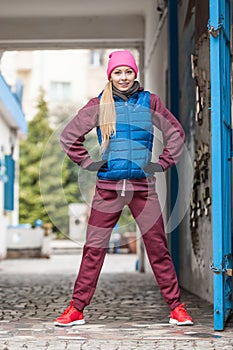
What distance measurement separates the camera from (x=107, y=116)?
4773 millimetres

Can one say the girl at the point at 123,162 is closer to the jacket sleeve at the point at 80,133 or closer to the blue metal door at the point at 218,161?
the jacket sleeve at the point at 80,133

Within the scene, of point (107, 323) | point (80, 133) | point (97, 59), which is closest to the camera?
point (80, 133)

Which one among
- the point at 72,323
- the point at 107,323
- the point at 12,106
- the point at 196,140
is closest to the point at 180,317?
the point at 107,323

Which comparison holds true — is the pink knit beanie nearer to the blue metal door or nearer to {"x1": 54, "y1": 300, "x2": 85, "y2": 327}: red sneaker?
the blue metal door

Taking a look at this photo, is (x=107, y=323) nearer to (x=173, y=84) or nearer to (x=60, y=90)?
(x=173, y=84)

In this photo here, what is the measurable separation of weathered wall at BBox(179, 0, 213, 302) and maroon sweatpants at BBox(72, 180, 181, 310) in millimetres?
1359

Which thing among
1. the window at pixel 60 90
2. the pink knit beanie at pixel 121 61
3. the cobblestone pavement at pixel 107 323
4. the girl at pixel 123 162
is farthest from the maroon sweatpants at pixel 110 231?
the window at pixel 60 90

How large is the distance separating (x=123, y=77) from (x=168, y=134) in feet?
1.27

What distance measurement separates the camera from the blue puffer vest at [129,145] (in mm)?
4734

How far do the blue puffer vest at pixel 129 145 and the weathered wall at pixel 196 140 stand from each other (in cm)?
144

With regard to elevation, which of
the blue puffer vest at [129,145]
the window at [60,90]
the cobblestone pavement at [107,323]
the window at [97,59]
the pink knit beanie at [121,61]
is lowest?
the cobblestone pavement at [107,323]

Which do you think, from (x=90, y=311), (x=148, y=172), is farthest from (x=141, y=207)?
(x=90, y=311)

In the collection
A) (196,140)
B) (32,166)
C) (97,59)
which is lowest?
(196,140)

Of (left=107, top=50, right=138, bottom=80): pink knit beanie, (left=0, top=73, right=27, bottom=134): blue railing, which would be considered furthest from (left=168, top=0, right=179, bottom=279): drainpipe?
(left=0, top=73, right=27, bottom=134): blue railing
